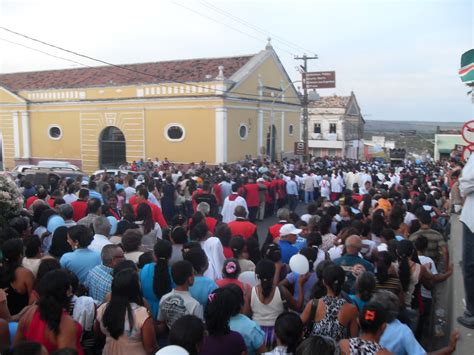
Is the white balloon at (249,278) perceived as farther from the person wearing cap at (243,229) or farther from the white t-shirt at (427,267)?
the white t-shirt at (427,267)

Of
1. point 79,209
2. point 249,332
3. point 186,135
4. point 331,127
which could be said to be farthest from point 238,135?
point 331,127

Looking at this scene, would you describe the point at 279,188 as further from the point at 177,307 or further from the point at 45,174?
the point at 177,307

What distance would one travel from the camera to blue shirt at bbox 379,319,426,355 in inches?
134

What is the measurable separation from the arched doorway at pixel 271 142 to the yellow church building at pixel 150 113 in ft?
0.23

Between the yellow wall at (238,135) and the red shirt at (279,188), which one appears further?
the yellow wall at (238,135)

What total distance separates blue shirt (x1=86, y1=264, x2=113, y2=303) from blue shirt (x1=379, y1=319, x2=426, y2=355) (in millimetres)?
2496

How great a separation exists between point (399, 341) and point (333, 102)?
50.7 m

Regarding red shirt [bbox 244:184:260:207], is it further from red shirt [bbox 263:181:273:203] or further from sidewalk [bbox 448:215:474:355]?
sidewalk [bbox 448:215:474:355]

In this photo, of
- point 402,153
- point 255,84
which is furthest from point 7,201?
A: point 402,153

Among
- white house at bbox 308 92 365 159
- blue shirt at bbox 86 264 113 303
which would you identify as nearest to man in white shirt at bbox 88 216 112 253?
blue shirt at bbox 86 264 113 303

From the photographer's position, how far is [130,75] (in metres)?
28.4

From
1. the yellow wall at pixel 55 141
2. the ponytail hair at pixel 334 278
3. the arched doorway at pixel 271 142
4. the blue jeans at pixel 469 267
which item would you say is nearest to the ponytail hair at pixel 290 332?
the ponytail hair at pixel 334 278

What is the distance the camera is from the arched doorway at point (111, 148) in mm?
27641

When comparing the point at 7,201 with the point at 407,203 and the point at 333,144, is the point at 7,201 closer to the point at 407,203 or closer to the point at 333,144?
the point at 407,203
